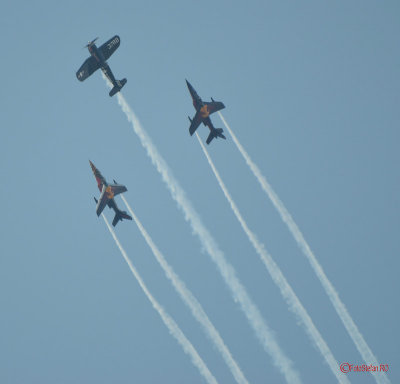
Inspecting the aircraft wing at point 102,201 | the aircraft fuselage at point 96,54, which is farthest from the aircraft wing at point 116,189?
the aircraft fuselage at point 96,54

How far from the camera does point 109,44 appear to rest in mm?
89250

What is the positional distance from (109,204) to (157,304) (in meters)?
17.2

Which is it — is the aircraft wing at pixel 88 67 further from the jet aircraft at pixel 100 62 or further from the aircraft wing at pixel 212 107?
the aircraft wing at pixel 212 107

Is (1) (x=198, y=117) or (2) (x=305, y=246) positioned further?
(1) (x=198, y=117)

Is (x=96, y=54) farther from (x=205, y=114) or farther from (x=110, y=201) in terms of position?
(x=110, y=201)

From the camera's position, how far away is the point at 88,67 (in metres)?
88.3

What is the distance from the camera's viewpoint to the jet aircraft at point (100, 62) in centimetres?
8706

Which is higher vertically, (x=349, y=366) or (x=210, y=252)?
(x=210, y=252)

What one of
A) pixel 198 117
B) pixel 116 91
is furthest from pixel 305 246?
pixel 116 91

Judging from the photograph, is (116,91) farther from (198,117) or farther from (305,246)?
(305,246)

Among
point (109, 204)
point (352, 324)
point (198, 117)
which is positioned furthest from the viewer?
point (198, 117)

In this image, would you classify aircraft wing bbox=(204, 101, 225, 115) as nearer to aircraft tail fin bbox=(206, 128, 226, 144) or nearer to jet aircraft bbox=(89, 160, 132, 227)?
aircraft tail fin bbox=(206, 128, 226, 144)

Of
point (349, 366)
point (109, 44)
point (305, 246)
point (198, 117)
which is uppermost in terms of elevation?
point (109, 44)

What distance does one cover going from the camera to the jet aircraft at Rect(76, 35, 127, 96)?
87062mm
